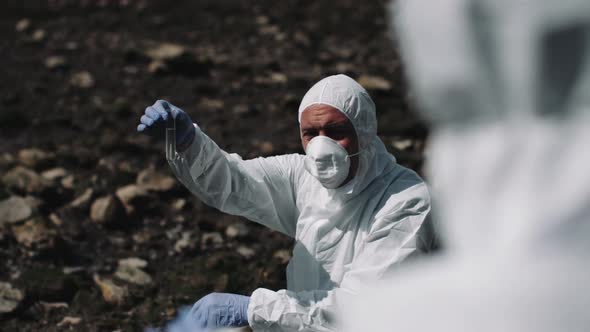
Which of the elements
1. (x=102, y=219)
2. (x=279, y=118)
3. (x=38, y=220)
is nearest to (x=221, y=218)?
(x=102, y=219)

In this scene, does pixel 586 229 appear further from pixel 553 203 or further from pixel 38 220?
pixel 38 220

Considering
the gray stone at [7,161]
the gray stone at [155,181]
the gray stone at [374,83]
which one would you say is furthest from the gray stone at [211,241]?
the gray stone at [374,83]

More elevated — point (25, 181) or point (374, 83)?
point (374, 83)

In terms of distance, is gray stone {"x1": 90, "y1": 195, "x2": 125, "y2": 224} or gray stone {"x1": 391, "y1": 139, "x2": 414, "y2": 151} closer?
gray stone {"x1": 90, "y1": 195, "x2": 125, "y2": 224}

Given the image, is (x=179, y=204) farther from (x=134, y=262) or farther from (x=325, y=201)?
(x=325, y=201)

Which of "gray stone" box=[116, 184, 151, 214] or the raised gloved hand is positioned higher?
the raised gloved hand

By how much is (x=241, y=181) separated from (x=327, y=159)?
0.43m

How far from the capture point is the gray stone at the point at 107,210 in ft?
20.2

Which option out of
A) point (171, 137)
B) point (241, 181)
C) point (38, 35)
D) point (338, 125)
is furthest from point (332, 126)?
point (38, 35)

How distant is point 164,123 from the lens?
3209 millimetres

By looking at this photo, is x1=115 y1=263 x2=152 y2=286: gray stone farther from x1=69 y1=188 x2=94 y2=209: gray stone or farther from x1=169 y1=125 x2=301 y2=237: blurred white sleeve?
x1=169 y1=125 x2=301 y2=237: blurred white sleeve

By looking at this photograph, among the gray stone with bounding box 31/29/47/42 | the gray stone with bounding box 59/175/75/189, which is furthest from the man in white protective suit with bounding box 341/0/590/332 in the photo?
the gray stone with bounding box 31/29/47/42

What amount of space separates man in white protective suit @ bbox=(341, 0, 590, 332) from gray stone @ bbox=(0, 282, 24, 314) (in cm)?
418

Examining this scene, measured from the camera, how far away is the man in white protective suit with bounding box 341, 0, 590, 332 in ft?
3.36
